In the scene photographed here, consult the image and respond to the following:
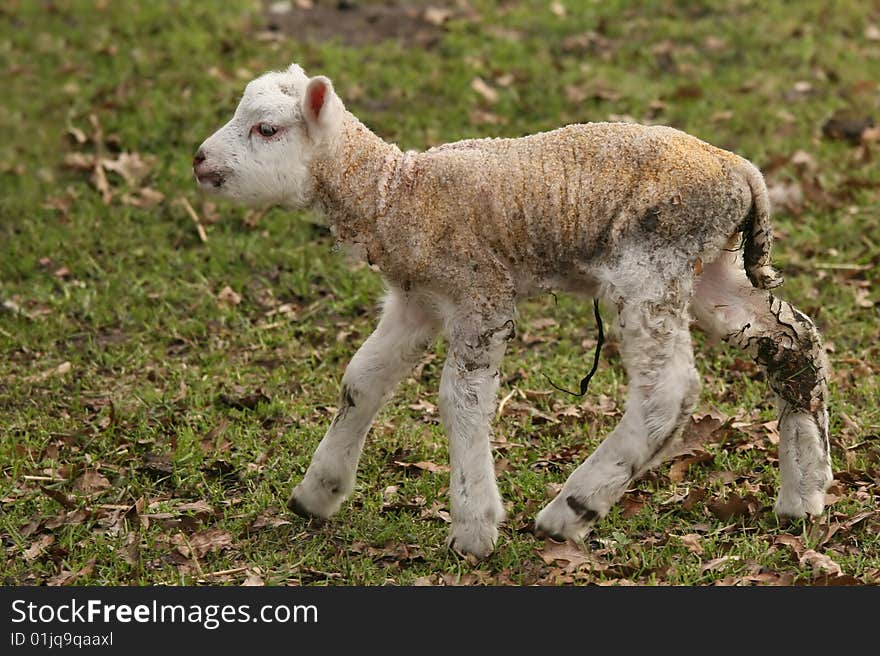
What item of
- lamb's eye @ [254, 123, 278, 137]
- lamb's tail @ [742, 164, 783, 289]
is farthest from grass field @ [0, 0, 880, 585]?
lamb's eye @ [254, 123, 278, 137]

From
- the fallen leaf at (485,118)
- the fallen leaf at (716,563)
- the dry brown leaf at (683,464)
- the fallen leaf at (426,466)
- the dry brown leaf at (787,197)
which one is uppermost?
the fallen leaf at (485,118)

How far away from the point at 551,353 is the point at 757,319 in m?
2.14

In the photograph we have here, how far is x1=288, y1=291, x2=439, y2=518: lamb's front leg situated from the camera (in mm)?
5676

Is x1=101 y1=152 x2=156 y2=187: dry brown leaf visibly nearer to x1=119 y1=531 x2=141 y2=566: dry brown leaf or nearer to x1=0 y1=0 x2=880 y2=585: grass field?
x1=0 y1=0 x2=880 y2=585: grass field

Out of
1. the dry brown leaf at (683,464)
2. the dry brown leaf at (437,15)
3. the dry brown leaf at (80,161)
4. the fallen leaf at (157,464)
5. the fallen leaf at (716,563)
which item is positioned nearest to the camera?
the fallen leaf at (716,563)

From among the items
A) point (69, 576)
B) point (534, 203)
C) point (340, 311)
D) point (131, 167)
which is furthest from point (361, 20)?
point (69, 576)

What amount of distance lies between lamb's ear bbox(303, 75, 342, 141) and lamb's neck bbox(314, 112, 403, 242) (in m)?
0.09

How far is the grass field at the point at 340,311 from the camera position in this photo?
5.65 m

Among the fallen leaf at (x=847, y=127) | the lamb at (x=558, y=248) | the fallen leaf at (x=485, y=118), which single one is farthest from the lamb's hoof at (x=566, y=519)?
the fallen leaf at (x=847, y=127)

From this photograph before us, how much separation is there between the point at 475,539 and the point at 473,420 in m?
0.48

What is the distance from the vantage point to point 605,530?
A: 564 centimetres

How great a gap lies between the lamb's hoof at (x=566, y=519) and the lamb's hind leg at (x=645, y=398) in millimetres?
14

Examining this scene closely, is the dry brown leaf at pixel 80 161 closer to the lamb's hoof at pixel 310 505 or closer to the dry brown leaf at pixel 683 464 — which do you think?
the lamb's hoof at pixel 310 505

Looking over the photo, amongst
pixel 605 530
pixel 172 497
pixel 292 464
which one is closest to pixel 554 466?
pixel 605 530
